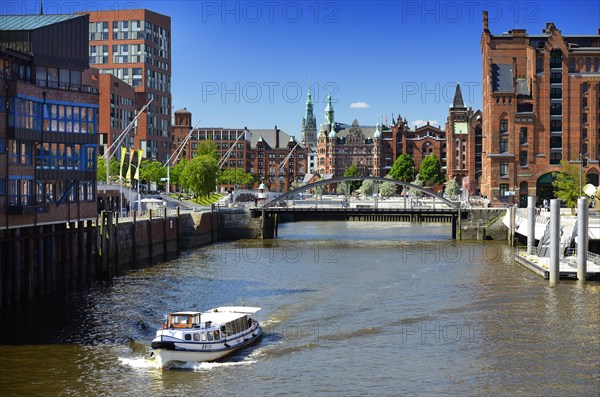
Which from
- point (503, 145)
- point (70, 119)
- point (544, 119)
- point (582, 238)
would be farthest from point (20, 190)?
point (544, 119)

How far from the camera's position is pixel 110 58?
619ft

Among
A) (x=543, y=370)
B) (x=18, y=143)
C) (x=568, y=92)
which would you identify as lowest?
(x=543, y=370)

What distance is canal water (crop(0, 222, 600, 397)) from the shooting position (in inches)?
1583

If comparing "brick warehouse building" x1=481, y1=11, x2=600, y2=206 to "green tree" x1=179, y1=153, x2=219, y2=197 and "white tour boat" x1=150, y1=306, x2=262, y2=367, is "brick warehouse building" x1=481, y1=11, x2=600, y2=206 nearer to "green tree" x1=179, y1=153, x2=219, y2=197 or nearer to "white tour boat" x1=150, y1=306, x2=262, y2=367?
"green tree" x1=179, y1=153, x2=219, y2=197

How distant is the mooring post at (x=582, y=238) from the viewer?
Answer: 67.1 meters

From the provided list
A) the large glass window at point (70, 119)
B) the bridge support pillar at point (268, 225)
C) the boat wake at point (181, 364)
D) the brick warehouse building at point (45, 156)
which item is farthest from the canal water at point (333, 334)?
the bridge support pillar at point (268, 225)

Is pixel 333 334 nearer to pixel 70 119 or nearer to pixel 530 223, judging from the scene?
pixel 70 119

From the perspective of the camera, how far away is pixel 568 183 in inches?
5098

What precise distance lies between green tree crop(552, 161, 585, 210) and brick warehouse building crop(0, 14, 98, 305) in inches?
3053

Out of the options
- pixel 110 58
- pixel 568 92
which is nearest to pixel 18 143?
pixel 568 92

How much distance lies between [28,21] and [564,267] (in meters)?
→ 44.9

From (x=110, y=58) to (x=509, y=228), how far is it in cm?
10691

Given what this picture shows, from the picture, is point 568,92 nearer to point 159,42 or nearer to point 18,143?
point 159,42

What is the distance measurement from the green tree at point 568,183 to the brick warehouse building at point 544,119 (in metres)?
4.22
